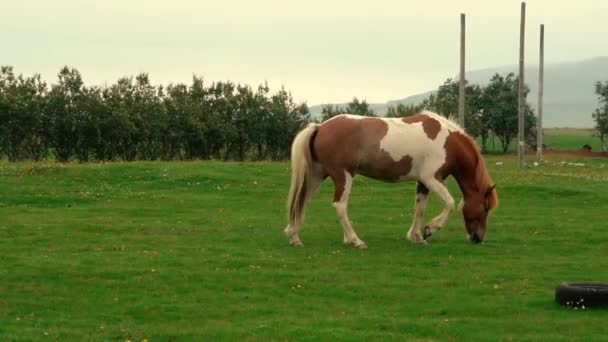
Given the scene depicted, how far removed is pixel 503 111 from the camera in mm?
65312

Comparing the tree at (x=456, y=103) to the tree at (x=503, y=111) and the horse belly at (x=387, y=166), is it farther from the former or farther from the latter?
the horse belly at (x=387, y=166)

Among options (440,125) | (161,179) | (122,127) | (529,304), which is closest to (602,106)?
(122,127)

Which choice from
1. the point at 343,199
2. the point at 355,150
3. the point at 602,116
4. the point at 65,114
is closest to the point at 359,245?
the point at 343,199

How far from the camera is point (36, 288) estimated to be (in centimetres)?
1179

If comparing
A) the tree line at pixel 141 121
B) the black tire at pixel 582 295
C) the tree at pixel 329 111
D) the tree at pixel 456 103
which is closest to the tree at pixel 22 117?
the tree line at pixel 141 121

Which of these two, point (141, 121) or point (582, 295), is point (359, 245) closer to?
point (582, 295)

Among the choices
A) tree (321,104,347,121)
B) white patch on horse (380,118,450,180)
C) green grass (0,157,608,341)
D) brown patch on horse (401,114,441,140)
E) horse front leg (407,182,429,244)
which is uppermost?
tree (321,104,347,121)

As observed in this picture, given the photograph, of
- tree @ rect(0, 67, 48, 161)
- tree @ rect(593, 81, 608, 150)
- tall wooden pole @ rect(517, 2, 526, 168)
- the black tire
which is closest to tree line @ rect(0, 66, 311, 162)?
tree @ rect(0, 67, 48, 161)

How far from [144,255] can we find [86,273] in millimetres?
1830

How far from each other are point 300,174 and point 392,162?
1.60m

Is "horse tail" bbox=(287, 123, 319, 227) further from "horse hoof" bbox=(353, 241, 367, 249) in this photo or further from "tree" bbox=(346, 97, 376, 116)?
"tree" bbox=(346, 97, 376, 116)

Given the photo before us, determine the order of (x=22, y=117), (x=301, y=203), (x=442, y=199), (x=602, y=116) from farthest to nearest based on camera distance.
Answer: (x=602, y=116)
(x=22, y=117)
(x=442, y=199)
(x=301, y=203)

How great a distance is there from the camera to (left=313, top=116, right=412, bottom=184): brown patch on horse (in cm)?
1599

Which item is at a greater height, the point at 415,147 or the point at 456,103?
the point at 456,103
